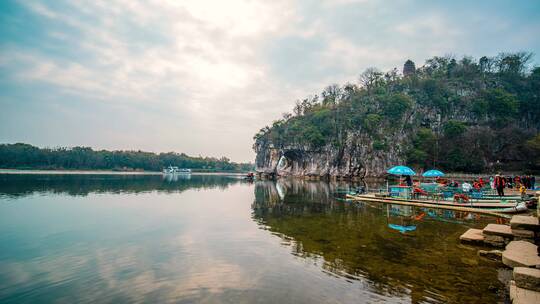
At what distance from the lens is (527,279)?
200 inches

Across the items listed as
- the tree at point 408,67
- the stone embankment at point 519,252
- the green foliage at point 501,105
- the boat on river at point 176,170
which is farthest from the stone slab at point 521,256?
the boat on river at point 176,170

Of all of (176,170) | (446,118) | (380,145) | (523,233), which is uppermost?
(446,118)

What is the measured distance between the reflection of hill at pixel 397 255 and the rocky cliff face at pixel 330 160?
5110cm

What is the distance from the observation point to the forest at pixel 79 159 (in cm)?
9588

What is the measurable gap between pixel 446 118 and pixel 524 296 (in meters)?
74.5

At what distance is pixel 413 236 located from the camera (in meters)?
11.0

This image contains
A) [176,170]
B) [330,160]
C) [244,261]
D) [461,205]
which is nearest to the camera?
[244,261]

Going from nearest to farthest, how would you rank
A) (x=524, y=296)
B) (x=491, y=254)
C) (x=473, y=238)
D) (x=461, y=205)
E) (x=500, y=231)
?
1. (x=524, y=296)
2. (x=491, y=254)
3. (x=500, y=231)
4. (x=473, y=238)
5. (x=461, y=205)

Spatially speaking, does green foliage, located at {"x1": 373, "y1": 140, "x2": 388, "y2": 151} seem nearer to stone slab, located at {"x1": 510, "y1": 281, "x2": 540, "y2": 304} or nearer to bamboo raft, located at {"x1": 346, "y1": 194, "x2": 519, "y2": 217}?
bamboo raft, located at {"x1": 346, "y1": 194, "x2": 519, "y2": 217}

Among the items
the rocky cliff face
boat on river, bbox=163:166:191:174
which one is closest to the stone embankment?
the rocky cliff face

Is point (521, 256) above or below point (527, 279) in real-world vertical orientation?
below

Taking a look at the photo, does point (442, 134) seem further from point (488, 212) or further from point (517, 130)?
point (488, 212)

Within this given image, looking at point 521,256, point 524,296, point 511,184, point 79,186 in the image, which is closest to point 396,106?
point 511,184

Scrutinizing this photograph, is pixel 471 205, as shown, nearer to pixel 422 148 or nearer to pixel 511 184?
pixel 511 184
